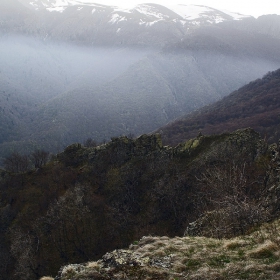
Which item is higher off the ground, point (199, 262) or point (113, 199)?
point (199, 262)

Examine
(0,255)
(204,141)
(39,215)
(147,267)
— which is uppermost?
(147,267)

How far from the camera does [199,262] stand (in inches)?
501

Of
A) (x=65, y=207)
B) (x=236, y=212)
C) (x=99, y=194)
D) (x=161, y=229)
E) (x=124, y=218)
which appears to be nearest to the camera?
(x=236, y=212)

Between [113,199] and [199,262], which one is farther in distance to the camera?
[113,199]

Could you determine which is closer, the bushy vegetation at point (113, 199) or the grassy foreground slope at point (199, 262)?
the grassy foreground slope at point (199, 262)

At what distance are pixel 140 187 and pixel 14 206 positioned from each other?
80.5ft

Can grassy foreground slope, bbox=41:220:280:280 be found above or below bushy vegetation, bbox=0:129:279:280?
above

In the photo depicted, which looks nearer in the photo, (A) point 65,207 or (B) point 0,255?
(B) point 0,255

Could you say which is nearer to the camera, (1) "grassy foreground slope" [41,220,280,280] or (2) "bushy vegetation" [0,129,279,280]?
(1) "grassy foreground slope" [41,220,280,280]

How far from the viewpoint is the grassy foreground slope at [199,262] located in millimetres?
10883

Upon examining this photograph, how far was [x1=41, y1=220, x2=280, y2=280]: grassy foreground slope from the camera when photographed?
1088cm

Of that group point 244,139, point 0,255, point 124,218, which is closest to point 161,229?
point 124,218

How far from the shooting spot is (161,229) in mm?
42250

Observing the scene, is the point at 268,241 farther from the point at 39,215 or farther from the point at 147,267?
the point at 39,215
